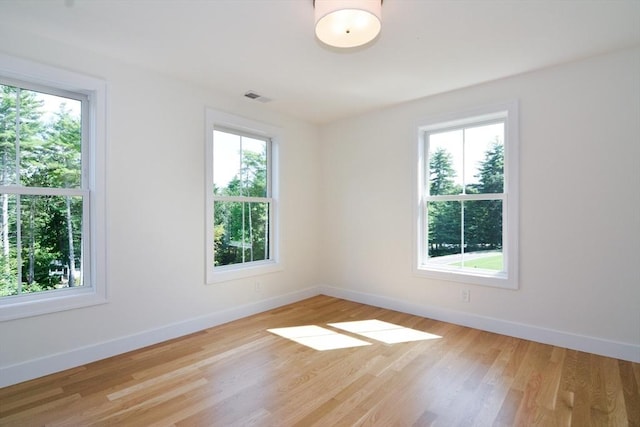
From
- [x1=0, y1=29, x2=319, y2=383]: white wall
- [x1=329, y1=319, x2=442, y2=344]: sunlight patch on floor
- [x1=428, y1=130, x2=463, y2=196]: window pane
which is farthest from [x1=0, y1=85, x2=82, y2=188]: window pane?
[x1=428, y1=130, x2=463, y2=196]: window pane

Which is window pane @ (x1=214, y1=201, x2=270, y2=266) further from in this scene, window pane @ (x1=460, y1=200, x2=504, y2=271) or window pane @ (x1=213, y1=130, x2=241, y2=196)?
window pane @ (x1=460, y1=200, x2=504, y2=271)

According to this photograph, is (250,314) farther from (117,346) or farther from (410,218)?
(410,218)

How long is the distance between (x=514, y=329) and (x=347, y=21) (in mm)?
3099

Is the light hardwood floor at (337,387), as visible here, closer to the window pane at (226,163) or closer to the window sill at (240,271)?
the window sill at (240,271)

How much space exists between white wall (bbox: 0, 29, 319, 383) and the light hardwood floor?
8.7 inches

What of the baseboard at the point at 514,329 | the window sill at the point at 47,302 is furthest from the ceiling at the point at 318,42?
the baseboard at the point at 514,329

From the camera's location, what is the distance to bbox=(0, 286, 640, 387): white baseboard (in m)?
2.36

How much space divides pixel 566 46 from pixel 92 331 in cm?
447

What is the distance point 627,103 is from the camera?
2.57 metres

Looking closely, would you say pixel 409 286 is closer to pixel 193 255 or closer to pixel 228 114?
pixel 193 255

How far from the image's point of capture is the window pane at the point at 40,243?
235cm

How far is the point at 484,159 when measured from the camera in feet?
11.1

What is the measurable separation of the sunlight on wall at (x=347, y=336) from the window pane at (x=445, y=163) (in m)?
1.62

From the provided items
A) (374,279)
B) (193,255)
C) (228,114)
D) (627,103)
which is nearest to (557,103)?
(627,103)
